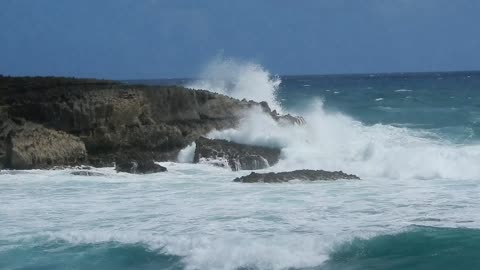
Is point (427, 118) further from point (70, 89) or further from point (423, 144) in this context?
point (70, 89)

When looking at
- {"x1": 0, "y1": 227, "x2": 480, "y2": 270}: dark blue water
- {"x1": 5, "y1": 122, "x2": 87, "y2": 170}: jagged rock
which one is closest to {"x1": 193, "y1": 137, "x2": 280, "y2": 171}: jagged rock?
{"x1": 5, "y1": 122, "x2": 87, "y2": 170}: jagged rock

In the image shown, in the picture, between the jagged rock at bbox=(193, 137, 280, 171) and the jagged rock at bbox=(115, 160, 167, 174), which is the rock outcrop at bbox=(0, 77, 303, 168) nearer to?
the jagged rock at bbox=(193, 137, 280, 171)

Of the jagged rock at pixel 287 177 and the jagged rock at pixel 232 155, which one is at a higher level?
the jagged rock at pixel 232 155

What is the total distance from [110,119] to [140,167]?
2.96 metres

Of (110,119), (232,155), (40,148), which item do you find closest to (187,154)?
(232,155)

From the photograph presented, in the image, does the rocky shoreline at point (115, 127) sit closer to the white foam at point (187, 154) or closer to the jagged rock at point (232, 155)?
the jagged rock at point (232, 155)

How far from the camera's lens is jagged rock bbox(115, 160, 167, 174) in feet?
61.4

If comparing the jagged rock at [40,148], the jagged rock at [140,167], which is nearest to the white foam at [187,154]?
the jagged rock at [140,167]

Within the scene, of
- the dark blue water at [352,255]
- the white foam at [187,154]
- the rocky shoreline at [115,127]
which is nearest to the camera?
the dark blue water at [352,255]

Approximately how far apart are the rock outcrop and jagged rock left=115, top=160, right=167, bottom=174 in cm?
121

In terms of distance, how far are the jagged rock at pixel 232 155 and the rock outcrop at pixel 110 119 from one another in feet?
2.84

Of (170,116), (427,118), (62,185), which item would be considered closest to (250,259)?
(62,185)

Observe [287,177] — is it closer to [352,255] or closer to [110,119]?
[352,255]

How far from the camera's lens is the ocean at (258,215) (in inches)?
409
